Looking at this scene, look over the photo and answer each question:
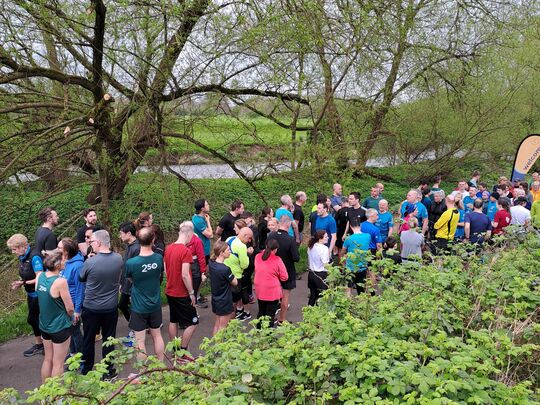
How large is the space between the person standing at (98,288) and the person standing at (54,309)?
0.24m

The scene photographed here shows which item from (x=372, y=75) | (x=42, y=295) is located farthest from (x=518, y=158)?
(x=42, y=295)

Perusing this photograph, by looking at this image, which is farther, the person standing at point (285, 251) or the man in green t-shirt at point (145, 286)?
the person standing at point (285, 251)

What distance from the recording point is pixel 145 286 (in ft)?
17.6

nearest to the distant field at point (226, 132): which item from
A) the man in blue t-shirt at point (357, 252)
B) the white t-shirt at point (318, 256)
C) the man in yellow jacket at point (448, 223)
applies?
the man in yellow jacket at point (448, 223)

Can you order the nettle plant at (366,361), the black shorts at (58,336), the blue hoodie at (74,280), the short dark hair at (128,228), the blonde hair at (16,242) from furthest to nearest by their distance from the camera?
the short dark hair at (128,228)
the blonde hair at (16,242)
the blue hoodie at (74,280)
the black shorts at (58,336)
the nettle plant at (366,361)

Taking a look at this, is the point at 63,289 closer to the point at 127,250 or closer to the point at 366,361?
the point at 127,250

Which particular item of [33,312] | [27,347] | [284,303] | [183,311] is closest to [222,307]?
[183,311]

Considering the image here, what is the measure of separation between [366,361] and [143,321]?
3.49 metres

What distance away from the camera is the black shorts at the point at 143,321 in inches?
214

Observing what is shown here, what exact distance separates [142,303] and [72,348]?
1316 millimetres

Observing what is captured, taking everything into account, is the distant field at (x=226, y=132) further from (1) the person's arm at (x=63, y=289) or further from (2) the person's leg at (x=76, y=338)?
(1) the person's arm at (x=63, y=289)

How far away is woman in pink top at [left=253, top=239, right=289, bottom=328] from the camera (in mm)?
6037

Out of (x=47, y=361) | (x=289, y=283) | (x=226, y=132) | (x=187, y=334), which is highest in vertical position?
(x=226, y=132)

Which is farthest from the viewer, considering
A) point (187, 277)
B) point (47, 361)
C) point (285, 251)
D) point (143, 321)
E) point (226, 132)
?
point (226, 132)
